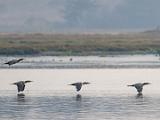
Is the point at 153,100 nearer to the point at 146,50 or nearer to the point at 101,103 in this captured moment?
the point at 101,103

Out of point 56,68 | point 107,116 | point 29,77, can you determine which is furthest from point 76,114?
point 56,68

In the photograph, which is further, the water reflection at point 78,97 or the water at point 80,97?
the water reflection at point 78,97

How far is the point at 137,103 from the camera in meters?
28.3

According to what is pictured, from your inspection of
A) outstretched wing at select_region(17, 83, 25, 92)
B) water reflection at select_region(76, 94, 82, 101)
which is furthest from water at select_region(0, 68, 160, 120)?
outstretched wing at select_region(17, 83, 25, 92)

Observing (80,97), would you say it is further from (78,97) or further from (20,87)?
(20,87)

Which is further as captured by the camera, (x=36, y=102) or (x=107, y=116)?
(x=36, y=102)

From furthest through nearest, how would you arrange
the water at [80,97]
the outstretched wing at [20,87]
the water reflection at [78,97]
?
the outstretched wing at [20,87], the water reflection at [78,97], the water at [80,97]

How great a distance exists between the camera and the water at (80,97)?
2494cm

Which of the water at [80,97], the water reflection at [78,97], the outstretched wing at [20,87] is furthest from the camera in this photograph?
the outstretched wing at [20,87]

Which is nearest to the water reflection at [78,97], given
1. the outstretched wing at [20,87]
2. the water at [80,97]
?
the water at [80,97]

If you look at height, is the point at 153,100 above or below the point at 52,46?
below

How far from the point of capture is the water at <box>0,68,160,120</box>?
24.9m

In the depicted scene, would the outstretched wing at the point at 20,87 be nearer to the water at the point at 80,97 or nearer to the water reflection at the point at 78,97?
the water at the point at 80,97

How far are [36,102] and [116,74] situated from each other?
46.6 feet
